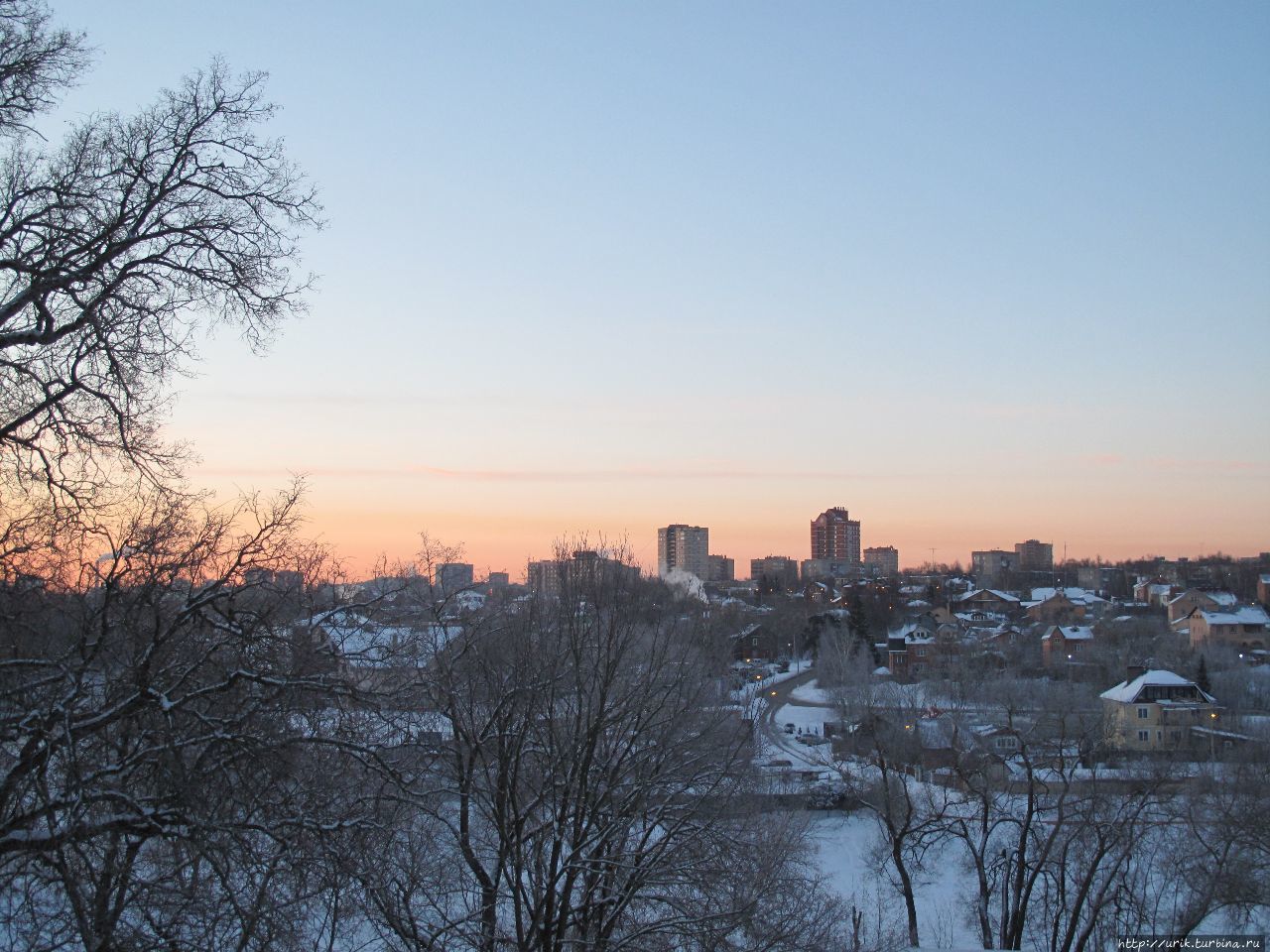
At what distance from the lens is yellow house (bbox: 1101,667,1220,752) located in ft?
146

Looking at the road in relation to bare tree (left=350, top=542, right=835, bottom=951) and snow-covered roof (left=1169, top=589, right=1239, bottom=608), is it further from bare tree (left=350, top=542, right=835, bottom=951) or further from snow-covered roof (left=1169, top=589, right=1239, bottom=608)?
snow-covered roof (left=1169, top=589, right=1239, bottom=608)

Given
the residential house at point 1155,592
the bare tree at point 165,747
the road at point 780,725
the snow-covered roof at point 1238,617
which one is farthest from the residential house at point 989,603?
the bare tree at point 165,747

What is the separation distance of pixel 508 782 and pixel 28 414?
7307 mm

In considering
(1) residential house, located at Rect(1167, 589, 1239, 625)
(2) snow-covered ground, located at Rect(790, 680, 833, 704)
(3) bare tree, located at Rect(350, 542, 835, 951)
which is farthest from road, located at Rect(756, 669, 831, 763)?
(1) residential house, located at Rect(1167, 589, 1239, 625)

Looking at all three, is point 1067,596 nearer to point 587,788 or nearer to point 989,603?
point 989,603

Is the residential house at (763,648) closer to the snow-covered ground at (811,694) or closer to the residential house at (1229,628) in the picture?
the snow-covered ground at (811,694)

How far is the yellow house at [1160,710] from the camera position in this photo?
44.6 m

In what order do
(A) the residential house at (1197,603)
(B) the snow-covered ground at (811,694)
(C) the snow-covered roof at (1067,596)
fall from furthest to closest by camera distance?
(C) the snow-covered roof at (1067,596), (A) the residential house at (1197,603), (B) the snow-covered ground at (811,694)

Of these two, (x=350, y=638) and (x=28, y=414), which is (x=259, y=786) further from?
(x=28, y=414)

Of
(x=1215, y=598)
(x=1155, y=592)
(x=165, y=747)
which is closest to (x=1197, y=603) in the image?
(x=1215, y=598)

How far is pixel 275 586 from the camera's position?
300 inches

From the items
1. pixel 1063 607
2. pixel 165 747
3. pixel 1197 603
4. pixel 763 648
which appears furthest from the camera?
pixel 1063 607

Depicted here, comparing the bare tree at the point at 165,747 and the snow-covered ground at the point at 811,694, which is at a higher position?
the bare tree at the point at 165,747

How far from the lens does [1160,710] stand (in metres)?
46.2
